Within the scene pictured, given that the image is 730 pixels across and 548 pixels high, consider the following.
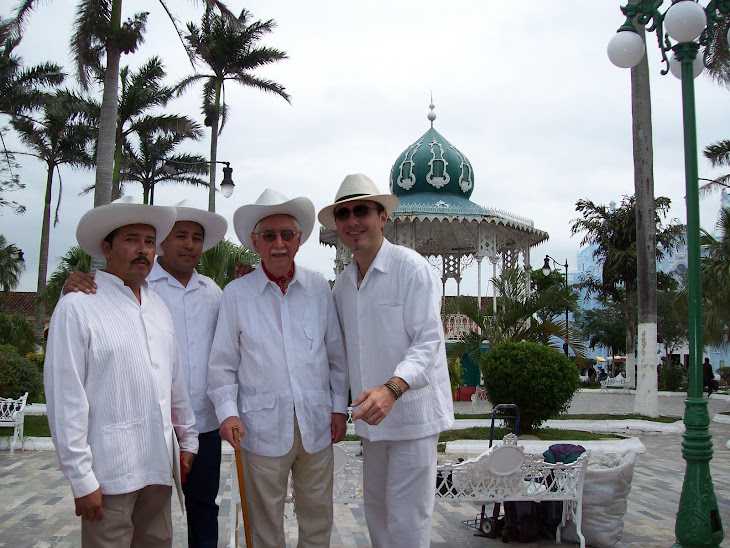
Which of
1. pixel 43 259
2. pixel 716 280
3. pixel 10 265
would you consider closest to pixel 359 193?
pixel 716 280

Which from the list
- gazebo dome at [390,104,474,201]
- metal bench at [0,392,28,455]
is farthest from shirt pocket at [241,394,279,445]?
gazebo dome at [390,104,474,201]

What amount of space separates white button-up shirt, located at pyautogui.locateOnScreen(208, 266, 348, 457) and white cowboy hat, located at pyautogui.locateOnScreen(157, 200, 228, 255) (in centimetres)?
53

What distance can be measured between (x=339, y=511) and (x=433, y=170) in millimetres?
14397

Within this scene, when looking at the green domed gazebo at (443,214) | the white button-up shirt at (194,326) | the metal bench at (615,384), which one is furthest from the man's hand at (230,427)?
the metal bench at (615,384)

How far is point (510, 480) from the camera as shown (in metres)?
5.21

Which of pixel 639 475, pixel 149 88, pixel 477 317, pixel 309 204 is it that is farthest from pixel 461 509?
pixel 149 88

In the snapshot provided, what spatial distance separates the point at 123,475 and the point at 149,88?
2149 cm

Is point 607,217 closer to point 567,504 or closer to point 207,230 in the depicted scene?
point 567,504

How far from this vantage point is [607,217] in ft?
95.8

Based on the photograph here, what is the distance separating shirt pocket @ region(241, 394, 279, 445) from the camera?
3000mm

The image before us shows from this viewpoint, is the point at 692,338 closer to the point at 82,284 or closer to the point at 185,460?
the point at 185,460

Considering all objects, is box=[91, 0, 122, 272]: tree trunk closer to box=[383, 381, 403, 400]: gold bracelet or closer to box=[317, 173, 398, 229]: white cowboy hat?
box=[317, 173, 398, 229]: white cowboy hat

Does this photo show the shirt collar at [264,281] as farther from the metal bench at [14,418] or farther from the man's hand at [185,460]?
the metal bench at [14,418]

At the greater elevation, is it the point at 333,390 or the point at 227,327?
the point at 227,327
